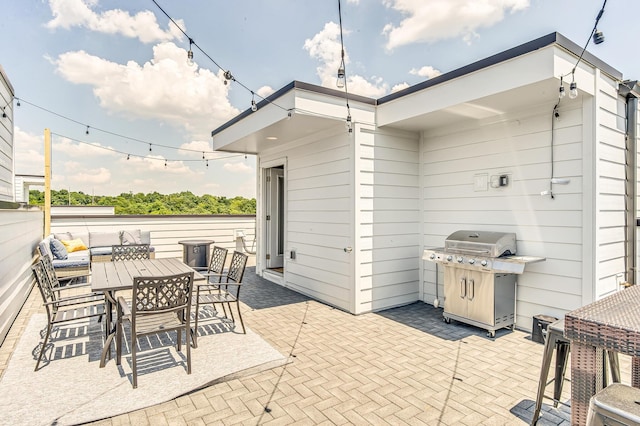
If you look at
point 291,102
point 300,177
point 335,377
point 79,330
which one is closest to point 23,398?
point 79,330

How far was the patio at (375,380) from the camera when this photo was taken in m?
2.26

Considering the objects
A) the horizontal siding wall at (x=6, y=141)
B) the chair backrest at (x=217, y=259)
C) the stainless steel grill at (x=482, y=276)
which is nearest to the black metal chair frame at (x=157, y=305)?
the chair backrest at (x=217, y=259)

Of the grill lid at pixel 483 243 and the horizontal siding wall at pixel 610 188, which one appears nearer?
the horizontal siding wall at pixel 610 188

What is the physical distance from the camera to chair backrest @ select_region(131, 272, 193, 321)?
265cm

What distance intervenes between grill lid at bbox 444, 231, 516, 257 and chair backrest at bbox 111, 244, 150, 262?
4225 mm

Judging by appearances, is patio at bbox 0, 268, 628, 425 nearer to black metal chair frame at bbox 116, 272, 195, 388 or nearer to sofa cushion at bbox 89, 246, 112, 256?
black metal chair frame at bbox 116, 272, 195, 388

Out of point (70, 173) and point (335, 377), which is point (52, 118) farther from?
point (335, 377)

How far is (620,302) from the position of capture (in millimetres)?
1583

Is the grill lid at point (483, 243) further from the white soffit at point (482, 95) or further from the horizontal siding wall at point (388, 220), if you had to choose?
the white soffit at point (482, 95)

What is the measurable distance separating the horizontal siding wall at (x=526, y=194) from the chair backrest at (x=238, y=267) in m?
2.65

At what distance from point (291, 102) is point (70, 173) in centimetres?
1377

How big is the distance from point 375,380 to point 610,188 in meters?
3.03

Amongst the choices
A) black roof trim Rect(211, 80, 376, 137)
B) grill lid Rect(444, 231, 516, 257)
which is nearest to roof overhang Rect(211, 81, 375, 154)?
black roof trim Rect(211, 80, 376, 137)

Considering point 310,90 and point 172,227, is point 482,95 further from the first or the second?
point 172,227
